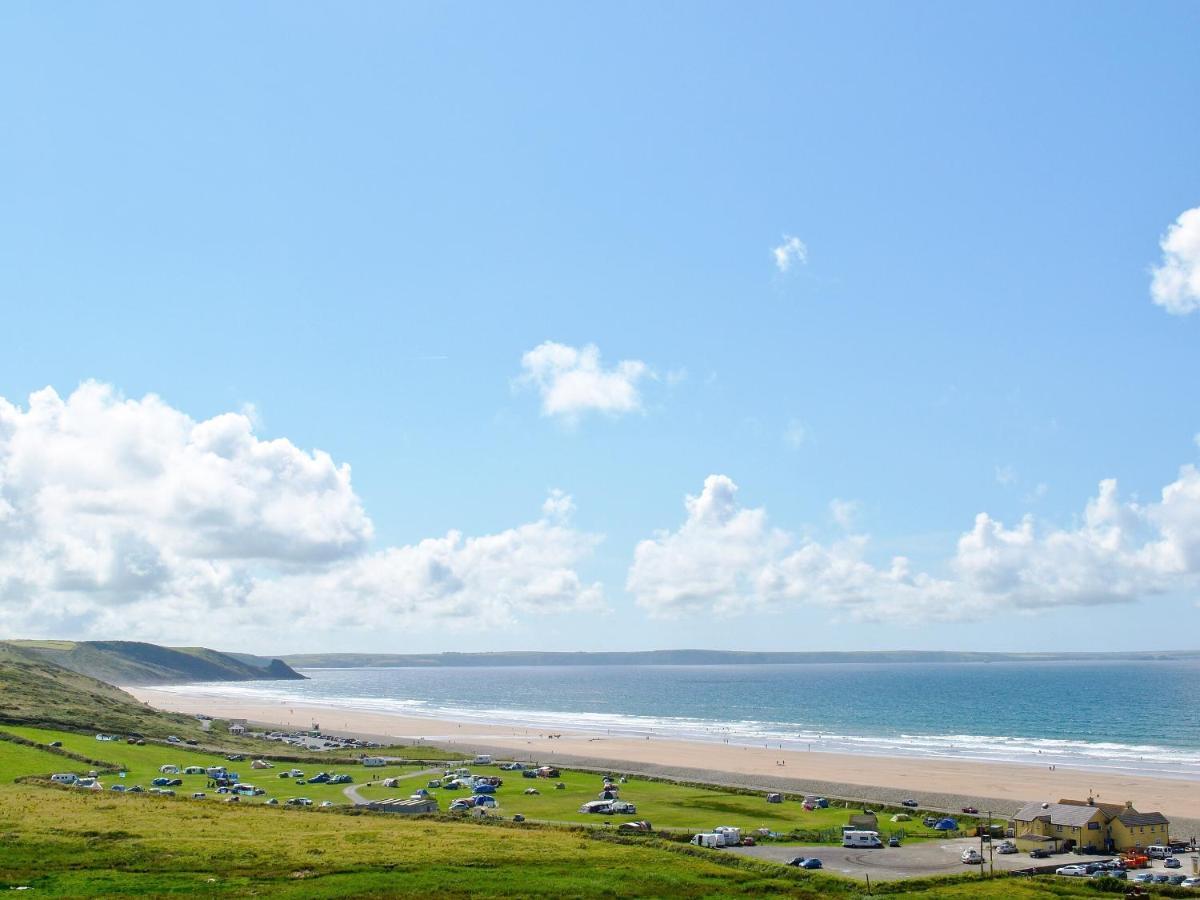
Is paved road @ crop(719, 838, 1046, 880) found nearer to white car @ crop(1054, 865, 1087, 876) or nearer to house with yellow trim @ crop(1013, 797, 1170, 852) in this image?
white car @ crop(1054, 865, 1087, 876)

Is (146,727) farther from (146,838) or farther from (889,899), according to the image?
(889,899)

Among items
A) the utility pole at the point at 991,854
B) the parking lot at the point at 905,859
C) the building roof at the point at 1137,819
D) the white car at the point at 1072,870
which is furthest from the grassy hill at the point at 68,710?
the building roof at the point at 1137,819

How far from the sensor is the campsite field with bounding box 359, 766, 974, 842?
6706cm

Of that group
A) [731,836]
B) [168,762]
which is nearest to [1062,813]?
[731,836]

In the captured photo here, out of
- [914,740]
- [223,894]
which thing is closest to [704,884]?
[223,894]

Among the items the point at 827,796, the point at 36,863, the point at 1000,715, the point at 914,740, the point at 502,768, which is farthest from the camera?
the point at 1000,715

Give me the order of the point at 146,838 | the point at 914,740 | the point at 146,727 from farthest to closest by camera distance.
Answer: the point at 914,740 < the point at 146,727 < the point at 146,838

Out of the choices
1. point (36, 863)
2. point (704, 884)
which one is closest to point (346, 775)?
point (36, 863)

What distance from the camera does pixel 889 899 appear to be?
4441 centimetres

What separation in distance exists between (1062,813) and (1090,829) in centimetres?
189

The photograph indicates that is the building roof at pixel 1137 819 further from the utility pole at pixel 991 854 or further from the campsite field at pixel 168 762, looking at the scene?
the campsite field at pixel 168 762

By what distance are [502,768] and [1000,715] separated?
129257 mm

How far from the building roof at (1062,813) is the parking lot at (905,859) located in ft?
7.52

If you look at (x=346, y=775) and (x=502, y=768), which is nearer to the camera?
(x=346, y=775)
